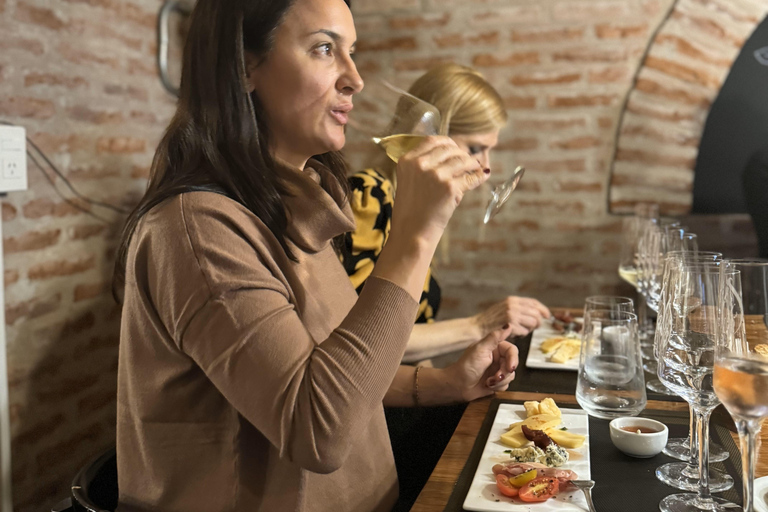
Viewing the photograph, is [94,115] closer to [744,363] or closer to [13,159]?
[13,159]

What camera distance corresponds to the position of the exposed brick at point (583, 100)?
8.71 ft

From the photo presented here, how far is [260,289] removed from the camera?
0.78 meters

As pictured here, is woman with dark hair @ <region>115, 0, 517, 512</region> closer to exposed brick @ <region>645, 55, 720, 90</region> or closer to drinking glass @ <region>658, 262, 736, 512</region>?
drinking glass @ <region>658, 262, 736, 512</region>

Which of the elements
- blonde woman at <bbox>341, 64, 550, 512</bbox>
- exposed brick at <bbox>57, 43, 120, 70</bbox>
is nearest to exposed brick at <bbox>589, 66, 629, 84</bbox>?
blonde woman at <bbox>341, 64, 550, 512</bbox>

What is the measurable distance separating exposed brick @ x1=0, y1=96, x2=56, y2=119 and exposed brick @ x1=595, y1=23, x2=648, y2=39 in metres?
1.94

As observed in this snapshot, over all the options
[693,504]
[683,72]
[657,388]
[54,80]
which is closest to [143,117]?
[54,80]

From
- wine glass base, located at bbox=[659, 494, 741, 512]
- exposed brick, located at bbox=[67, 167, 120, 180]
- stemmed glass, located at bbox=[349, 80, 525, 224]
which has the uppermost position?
exposed brick, located at bbox=[67, 167, 120, 180]

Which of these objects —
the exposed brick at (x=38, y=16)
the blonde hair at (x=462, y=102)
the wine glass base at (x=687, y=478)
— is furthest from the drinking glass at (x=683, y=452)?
the exposed brick at (x=38, y=16)

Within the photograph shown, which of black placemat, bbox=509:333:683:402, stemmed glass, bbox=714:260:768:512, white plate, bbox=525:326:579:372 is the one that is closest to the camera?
stemmed glass, bbox=714:260:768:512

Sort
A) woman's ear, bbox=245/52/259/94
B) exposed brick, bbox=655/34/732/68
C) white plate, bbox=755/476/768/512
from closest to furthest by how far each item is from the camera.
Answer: white plate, bbox=755/476/768/512
woman's ear, bbox=245/52/259/94
exposed brick, bbox=655/34/732/68

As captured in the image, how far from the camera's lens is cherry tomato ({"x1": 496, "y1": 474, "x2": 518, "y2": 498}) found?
0.76 m

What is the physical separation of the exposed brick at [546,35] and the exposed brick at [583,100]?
8.8 inches

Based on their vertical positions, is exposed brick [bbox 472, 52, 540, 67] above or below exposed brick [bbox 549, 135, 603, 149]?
above

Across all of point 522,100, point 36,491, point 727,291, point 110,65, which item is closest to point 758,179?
point 522,100
